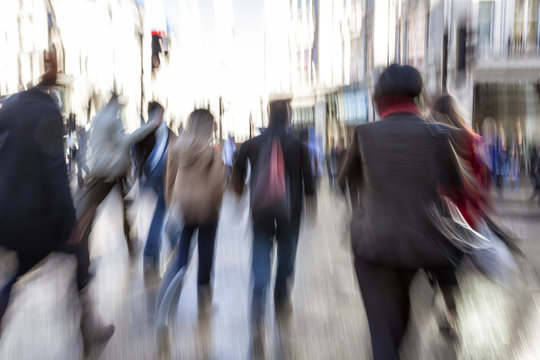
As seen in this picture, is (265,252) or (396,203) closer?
(396,203)

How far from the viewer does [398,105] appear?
253 centimetres

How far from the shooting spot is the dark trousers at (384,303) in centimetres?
245

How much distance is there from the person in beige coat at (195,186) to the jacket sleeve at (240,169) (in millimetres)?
141

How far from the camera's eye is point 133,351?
3752mm

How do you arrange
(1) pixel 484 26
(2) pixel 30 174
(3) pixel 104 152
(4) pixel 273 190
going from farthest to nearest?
(1) pixel 484 26
(3) pixel 104 152
(4) pixel 273 190
(2) pixel 30 174

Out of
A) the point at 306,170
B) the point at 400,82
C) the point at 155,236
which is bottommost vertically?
the point at 155,236

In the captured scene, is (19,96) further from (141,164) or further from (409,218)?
(141,164)

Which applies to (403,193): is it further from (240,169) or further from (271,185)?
(240,169)

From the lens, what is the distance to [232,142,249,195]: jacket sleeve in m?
3.93

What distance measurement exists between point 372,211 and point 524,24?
899 inches

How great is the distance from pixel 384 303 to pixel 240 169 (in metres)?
1.85

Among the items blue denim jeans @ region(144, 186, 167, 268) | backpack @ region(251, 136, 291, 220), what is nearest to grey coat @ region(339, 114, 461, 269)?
backpack @ region(251, 136, 291, 220)

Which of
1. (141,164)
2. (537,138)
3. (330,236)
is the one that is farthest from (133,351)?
(537,138)

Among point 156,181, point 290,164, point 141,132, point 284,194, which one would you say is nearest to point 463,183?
point 284,194
